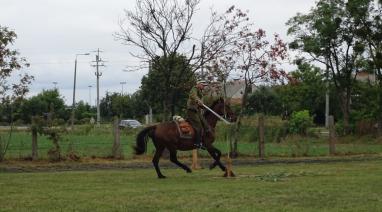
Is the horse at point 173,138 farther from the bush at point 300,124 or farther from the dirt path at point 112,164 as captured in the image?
the bush at point 300,124

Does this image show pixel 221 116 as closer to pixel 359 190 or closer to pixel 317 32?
pixel 359 190

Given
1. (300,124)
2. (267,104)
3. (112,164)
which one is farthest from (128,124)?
(267,104)

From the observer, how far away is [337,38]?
4706 centimetres

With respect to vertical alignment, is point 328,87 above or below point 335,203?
above

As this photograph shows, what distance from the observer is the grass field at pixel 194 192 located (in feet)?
35.5


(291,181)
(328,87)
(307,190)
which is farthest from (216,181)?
(328,87)

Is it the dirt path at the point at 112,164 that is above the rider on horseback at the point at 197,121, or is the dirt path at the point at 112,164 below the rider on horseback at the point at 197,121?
Answer: below

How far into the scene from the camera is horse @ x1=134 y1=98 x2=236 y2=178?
56.5ft

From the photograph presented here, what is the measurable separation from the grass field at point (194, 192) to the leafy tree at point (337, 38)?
30.2 metres

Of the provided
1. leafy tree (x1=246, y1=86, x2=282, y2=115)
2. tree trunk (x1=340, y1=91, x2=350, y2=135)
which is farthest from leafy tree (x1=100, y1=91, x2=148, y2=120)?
tree trunk (x1=340, y1=91, x2=350, y2=135)

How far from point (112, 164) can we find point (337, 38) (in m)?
28.3

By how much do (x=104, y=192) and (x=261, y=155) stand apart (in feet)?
49.2

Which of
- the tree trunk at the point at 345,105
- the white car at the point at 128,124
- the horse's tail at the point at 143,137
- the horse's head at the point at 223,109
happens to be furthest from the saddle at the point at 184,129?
the white car at the point at 128,124

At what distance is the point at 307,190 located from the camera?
1311cm
